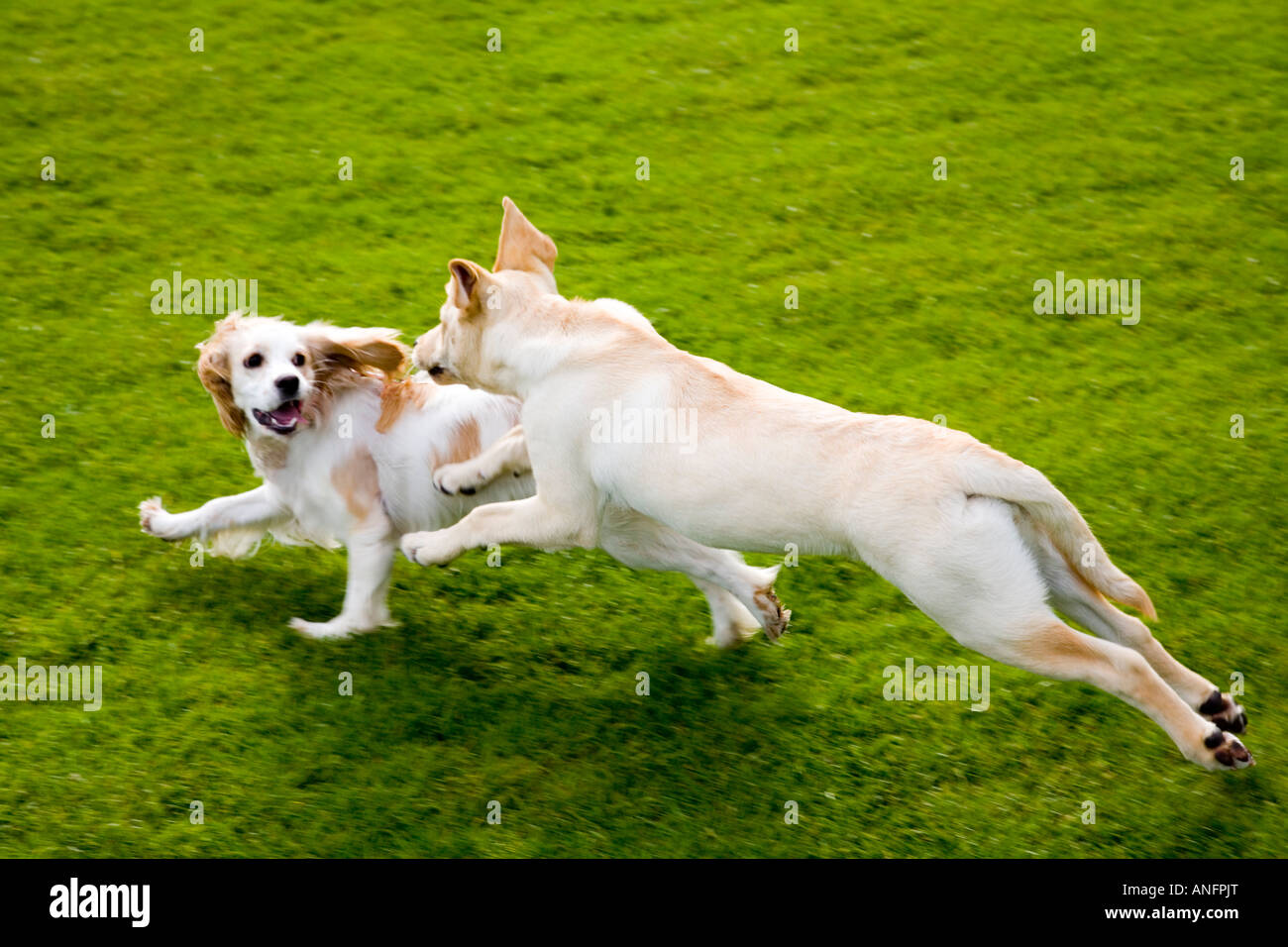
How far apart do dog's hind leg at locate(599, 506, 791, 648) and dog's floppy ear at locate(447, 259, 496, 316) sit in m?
0.95

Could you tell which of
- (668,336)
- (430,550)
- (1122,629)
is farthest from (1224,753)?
(668,336)

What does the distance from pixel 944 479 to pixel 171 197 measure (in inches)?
251

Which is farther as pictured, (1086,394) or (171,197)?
(171,197)

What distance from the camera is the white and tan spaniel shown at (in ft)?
17.8

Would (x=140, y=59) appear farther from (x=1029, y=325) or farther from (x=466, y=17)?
(x=1029, y=325)

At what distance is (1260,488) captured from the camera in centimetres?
677

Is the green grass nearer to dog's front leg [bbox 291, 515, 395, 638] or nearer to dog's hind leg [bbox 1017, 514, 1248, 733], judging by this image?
dog's front leg [bbox 291, 515, 395, 638]

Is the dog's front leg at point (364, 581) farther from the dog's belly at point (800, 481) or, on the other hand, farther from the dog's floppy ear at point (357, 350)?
the dog's belly at point (800, 481)

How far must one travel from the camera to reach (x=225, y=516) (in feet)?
19.4

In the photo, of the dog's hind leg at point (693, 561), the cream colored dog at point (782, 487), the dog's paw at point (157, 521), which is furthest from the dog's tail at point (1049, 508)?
the dog's paw at point (157, 521)

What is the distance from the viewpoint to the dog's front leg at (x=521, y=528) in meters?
4.91

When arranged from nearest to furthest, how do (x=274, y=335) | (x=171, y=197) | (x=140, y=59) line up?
(x=274, y=335)
(x=171, y=197)
(x=140, y=59)

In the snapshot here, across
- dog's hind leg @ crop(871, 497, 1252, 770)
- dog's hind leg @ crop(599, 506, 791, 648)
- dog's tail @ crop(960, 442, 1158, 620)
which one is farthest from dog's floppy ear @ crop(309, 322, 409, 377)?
dog's tail @ crop(960, 442, 1158, 620)

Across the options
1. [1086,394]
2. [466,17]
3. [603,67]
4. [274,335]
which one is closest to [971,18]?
[603,67]
